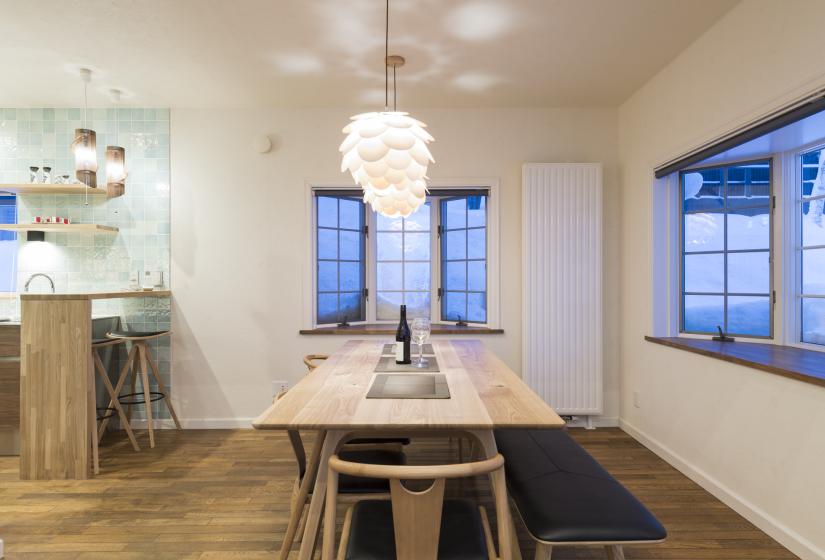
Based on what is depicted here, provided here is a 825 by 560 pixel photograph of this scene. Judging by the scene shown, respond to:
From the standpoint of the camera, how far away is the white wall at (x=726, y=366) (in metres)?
2.04

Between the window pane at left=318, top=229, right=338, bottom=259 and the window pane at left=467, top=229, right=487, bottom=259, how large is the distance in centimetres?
117

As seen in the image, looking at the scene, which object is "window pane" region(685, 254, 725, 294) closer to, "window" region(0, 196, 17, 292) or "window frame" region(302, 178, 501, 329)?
"window frame" region(302, 178, 501, 329)

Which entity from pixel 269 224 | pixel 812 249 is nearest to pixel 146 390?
pixel 269 224

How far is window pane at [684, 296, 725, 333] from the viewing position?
3100 mm

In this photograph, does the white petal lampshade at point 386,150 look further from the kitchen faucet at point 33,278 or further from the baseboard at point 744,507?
the kitchen faucet at point 33,278

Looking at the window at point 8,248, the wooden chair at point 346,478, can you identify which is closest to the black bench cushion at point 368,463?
the wooden chair at point 346,478

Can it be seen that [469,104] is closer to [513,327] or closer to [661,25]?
[661,25]

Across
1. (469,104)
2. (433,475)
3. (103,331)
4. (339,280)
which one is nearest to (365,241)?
(339,280)

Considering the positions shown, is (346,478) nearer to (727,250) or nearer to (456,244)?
(456,244)

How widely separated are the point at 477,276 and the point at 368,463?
7.76 feet

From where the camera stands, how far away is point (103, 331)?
3.61 meters

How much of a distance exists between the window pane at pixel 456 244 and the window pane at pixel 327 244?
39.0 inches

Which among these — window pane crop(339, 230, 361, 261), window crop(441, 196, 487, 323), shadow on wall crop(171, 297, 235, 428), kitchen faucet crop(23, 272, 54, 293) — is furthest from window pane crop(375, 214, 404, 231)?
kitchen faucet crop(23, 272, 54, 293)

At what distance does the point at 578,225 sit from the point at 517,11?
69.6 inches
